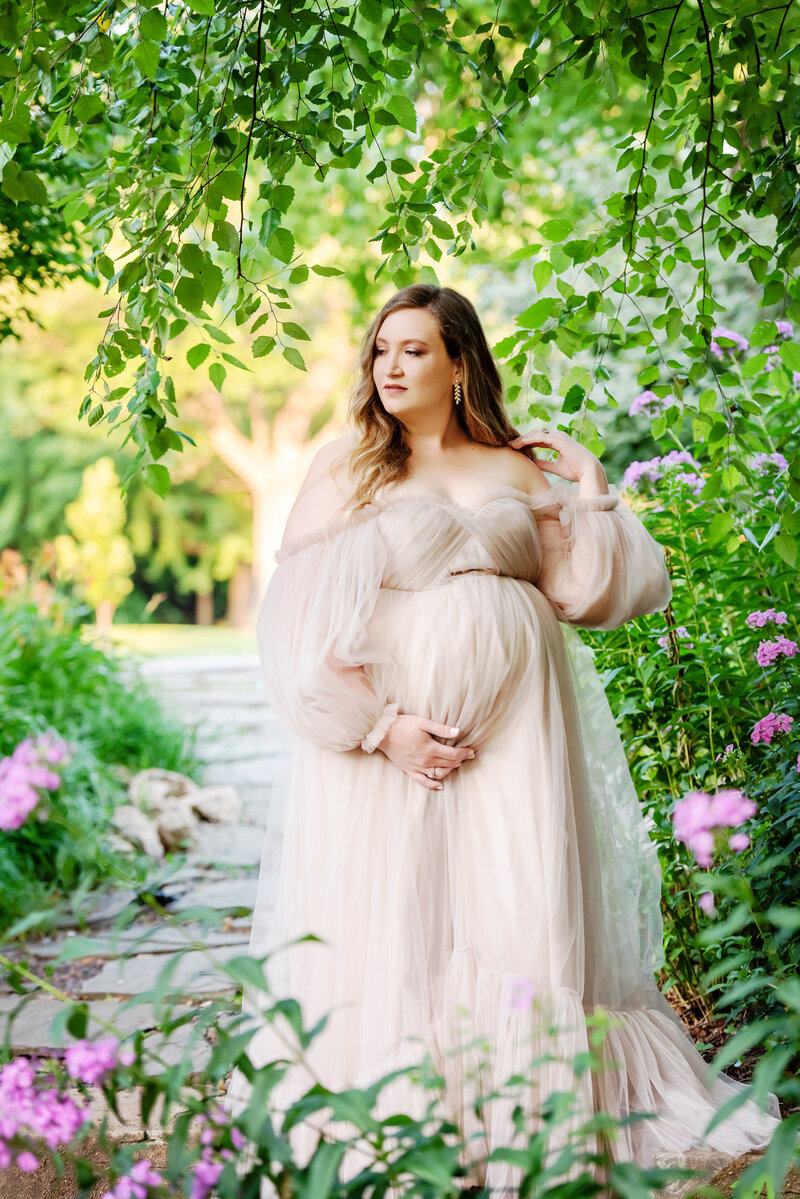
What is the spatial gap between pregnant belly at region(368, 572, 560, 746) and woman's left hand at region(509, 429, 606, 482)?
0.42 meters

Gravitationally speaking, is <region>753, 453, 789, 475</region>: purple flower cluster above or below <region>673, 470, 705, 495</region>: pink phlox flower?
above

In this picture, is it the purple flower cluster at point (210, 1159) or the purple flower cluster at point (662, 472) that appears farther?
the purple flower cluster at point (662, 472)

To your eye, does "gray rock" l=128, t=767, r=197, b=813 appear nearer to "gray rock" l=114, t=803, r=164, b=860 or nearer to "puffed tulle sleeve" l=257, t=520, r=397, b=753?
"gray rock" l=114, t=803, r=164, b=860

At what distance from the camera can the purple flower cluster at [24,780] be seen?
41.9 inches

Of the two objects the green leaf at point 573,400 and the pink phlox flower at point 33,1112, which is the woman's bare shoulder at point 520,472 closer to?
the green leaf at point 573,400

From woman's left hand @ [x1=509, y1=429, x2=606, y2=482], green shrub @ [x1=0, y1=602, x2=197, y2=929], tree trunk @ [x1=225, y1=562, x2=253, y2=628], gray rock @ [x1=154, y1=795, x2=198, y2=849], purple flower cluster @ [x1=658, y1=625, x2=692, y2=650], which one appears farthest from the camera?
tree trunk @ [x1=225, y1=562, x2=253, y2=628]

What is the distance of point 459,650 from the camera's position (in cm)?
221

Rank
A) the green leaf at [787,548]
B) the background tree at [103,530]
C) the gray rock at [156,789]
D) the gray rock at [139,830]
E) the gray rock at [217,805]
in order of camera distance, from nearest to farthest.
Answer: the green leaf at [787,548] < the gray rock at [139,830] < the gray rock at [156,789] < the gray rock at [217,805] < the background tree at [103,530]

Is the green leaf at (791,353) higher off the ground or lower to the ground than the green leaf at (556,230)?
lower

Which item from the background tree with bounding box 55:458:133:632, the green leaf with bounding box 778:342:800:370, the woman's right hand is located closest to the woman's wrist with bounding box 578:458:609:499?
the green leaf with bounding box 778:342:800:370

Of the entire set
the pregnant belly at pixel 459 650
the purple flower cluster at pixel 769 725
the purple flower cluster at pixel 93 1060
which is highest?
the pregnant belly at pixel 459 650

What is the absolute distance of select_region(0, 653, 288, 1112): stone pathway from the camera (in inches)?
Answer: 97.8

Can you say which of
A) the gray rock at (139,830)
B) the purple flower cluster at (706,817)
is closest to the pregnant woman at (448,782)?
the purple flower cluster at (706,817)

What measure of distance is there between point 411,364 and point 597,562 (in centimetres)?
65
